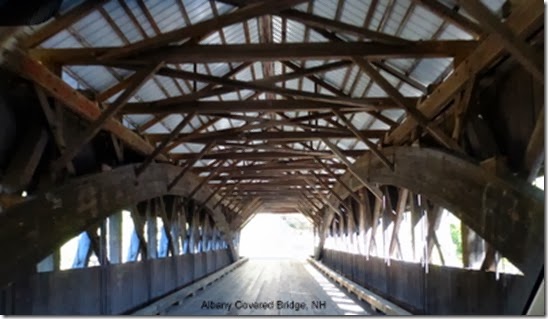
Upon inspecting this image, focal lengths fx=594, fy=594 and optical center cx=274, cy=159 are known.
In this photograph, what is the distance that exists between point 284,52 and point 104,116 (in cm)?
214

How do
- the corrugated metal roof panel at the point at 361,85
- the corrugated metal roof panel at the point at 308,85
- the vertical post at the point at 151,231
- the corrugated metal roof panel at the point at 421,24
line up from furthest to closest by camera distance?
the corrugated metal roof panel at the point at 308,85, the vertical post at the point at 151,231, the corrugated metal roof panel at the point at 361,85, the corrugated metal roof panel at the point at 421,24

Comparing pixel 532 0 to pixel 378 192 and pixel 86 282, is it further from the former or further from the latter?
pixel 378 192

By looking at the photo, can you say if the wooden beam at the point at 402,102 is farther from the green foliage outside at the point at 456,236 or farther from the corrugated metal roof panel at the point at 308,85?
the corrugated metal roof panel at the point at 308,85

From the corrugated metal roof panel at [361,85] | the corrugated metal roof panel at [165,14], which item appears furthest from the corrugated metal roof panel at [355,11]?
the corrugated metal roof panel at [165,14]

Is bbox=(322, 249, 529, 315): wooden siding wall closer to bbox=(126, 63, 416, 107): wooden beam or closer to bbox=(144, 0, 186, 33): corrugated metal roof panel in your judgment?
bbox=(126, 63, 416, 107): wooden beam

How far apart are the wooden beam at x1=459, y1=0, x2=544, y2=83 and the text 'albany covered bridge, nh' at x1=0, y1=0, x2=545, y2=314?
13 mm

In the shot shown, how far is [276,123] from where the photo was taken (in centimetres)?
948

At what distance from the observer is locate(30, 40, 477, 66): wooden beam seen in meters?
6.08

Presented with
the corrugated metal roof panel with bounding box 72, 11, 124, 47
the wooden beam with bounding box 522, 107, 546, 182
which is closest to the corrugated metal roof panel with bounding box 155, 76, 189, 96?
the corrugated metal roof panel with bounding box 72, 11, 124, 47

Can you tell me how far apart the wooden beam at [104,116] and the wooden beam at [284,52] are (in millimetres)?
156

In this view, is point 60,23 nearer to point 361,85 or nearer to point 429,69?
point 429,69

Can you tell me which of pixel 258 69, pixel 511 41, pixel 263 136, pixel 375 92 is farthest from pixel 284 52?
pixel 258 69

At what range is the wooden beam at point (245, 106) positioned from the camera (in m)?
7.97

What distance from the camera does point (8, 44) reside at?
201 inches
